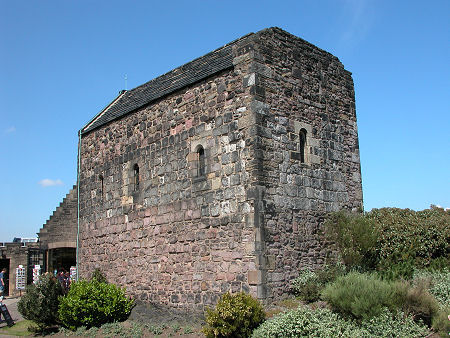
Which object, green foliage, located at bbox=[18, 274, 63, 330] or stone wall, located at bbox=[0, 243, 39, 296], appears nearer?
green foliage, located at bbox=[18, 274, 63, 330]

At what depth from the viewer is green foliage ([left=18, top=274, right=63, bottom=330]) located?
14.1 m

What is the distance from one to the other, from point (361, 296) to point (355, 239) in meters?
3.14

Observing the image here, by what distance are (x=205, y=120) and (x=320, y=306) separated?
218 inches

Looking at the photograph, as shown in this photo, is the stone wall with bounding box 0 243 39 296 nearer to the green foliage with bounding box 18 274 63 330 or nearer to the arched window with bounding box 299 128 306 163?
the green foliage with bounding box 18 274 63 330

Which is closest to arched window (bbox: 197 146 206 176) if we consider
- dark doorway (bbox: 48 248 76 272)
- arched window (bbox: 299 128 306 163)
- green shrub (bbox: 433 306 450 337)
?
arched window (bbox: 299 128 306 163)

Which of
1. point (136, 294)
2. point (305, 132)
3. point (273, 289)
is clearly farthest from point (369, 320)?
point (136, 294)

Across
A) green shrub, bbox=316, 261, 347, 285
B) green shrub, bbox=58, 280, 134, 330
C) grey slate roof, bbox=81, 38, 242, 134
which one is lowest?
green shrub, bbox=58, 280, 134, 330

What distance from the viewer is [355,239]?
40.6ft

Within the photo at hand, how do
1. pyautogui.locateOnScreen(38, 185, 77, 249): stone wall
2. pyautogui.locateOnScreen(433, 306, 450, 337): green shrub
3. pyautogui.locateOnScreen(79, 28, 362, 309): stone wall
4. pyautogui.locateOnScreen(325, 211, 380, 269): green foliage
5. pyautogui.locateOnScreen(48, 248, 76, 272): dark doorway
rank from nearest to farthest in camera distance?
1. pyautogui.locateOnScreen(433, 306, 450, 337): green shrub
2. pyautogui.locateOnScreen(79, 28, 362, 309): stone wall
3. pyautogui.locateOnScreen(325, 211, 380, 269): green foliage
4. pyautogui.locateOnScreen(38, 185, 77, 249): stone wall
5. pyautogui.locateOnScreen(48, 248, 76, 272): dark doorway

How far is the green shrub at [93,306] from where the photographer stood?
533 inches

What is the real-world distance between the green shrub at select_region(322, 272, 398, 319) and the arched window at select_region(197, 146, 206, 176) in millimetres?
4537

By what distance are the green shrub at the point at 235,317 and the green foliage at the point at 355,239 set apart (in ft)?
11.5

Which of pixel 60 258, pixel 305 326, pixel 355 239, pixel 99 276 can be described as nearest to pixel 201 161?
pixel 355 239

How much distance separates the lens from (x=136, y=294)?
14.4 meters
